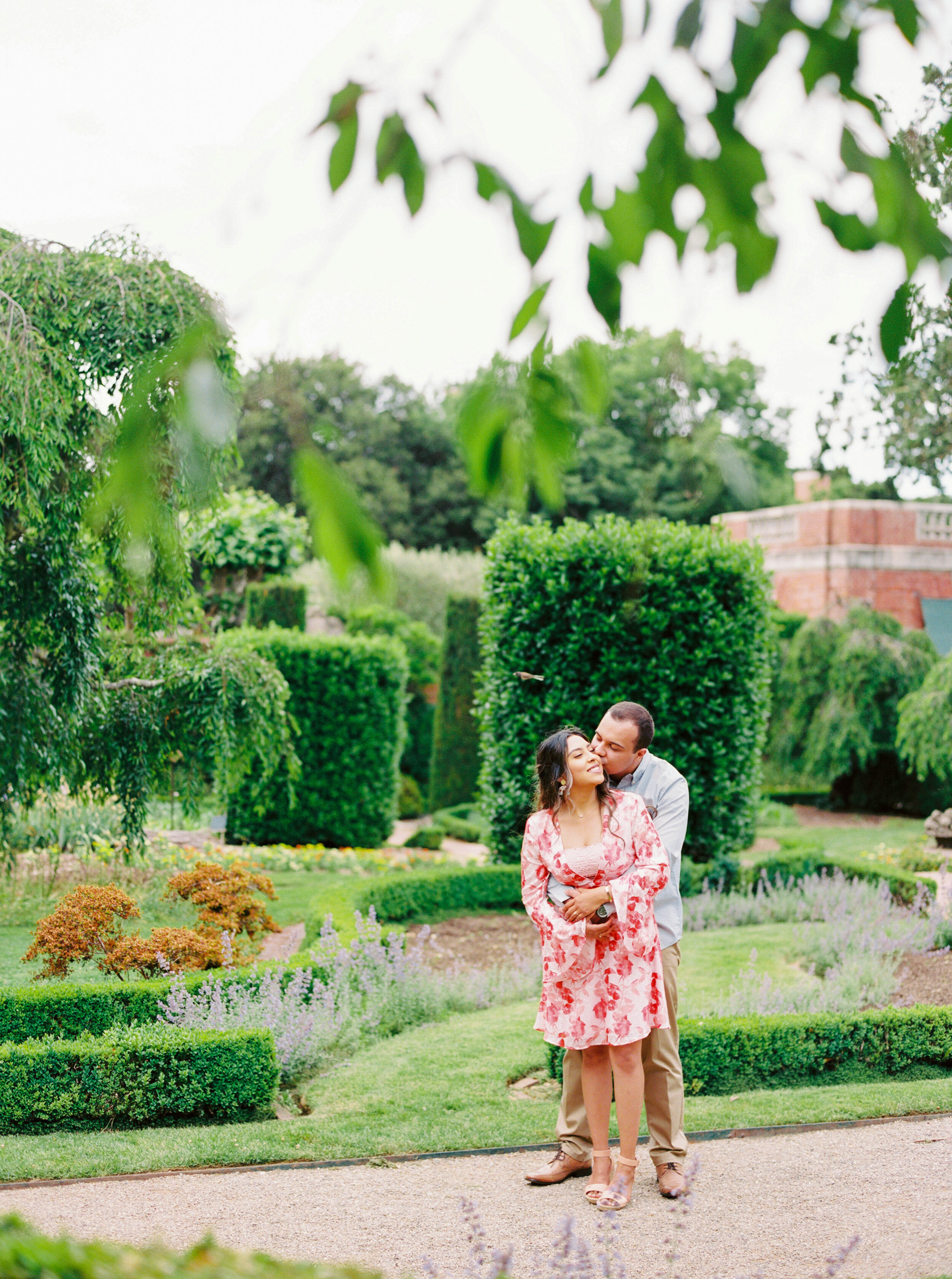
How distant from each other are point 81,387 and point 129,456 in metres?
6.22

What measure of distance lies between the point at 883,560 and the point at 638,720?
1863 cm

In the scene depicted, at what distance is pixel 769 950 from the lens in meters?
7.89

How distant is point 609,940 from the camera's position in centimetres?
371

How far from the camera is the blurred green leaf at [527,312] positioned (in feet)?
5.13

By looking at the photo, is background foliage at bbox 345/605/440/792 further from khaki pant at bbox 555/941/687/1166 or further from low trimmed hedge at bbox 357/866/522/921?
khaki pant at bbox 555/941/687/1166

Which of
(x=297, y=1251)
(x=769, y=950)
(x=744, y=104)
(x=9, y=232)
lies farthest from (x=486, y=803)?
(x=744, y=104)

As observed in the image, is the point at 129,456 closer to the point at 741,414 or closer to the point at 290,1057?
the point at 290,1057

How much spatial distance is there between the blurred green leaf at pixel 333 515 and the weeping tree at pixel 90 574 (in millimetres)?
4567

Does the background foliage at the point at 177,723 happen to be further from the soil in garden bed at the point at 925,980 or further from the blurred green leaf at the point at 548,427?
the blurred green leaf at the point at 548,427

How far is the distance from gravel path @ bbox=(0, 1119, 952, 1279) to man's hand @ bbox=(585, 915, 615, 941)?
0.85 meters

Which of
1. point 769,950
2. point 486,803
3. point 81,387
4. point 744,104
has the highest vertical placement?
point 81,387

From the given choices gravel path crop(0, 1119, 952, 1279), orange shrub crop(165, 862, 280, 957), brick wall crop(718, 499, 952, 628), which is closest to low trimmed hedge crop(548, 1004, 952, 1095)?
gravel path crop(0, 1119, 952, 1279)

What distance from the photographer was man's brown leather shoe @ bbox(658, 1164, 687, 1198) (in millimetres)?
3746

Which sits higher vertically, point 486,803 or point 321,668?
point 321,668
